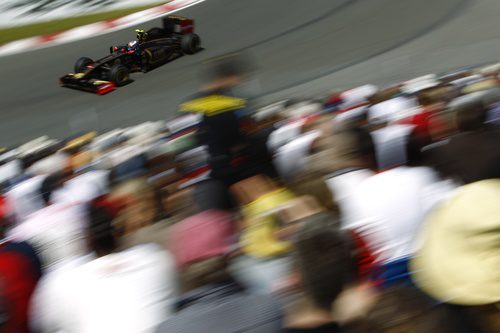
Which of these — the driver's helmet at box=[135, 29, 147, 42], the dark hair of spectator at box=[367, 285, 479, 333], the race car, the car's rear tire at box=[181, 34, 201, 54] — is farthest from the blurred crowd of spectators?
the car's rear tire at box=[181, 34, 201, 54]

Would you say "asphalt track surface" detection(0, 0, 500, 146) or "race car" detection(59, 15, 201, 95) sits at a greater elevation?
"race car" detection(59, 15, 201, 95)

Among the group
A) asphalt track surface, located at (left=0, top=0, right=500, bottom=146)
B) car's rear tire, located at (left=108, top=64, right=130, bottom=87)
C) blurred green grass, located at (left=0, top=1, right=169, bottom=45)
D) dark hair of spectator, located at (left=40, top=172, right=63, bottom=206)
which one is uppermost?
blurred green grass, located at (left=0, top=1, right=169, bottom=45)

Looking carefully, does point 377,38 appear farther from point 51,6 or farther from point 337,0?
point 51,6

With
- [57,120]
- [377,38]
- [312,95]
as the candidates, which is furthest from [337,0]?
[57,120]

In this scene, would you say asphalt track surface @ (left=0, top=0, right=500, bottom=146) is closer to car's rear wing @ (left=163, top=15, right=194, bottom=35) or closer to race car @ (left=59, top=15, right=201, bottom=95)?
race car @ (left=59, top=15, right=201, bottom=95)

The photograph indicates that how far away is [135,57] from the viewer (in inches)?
441

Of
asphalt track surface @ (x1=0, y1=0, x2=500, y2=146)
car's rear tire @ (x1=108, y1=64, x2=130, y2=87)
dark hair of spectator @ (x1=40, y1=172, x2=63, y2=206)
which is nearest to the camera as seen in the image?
dark hair of spectator @ (x1=40, y1=172, x2=63, y2=206)

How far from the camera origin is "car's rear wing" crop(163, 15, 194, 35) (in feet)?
38.2

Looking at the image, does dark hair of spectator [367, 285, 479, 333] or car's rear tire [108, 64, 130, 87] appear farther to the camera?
car's rear tire [108, 64, 130, 87]

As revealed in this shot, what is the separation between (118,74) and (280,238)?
8628 millimetres

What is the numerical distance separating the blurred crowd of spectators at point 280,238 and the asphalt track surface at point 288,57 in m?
4.35

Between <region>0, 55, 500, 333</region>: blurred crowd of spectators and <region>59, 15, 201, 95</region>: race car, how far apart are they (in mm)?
6923

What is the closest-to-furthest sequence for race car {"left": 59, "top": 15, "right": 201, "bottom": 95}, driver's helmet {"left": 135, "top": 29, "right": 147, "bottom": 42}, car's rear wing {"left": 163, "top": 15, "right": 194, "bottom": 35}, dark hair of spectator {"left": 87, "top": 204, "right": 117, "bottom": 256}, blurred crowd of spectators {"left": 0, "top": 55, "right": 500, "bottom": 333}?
1. blurred crowd of spectators {"left": 0, "top": 55, "right": 500, "bottom": 333}
2. dark hair of spectator {"left": 87, "top": 204, "right": 117, "bottom": 256}
3. race car {"left": 59, "top": 15, "right": 201, "bottom": 95}
4. driver's helmet {"left": 135, "top": 29, "right": 147, "bottom": 42}
5. car's rear wing {"left": 163, "top": 15, "right": 194, "bottom": 35}

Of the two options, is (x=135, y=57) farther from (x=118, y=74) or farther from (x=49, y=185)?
(x=49, y=185)
